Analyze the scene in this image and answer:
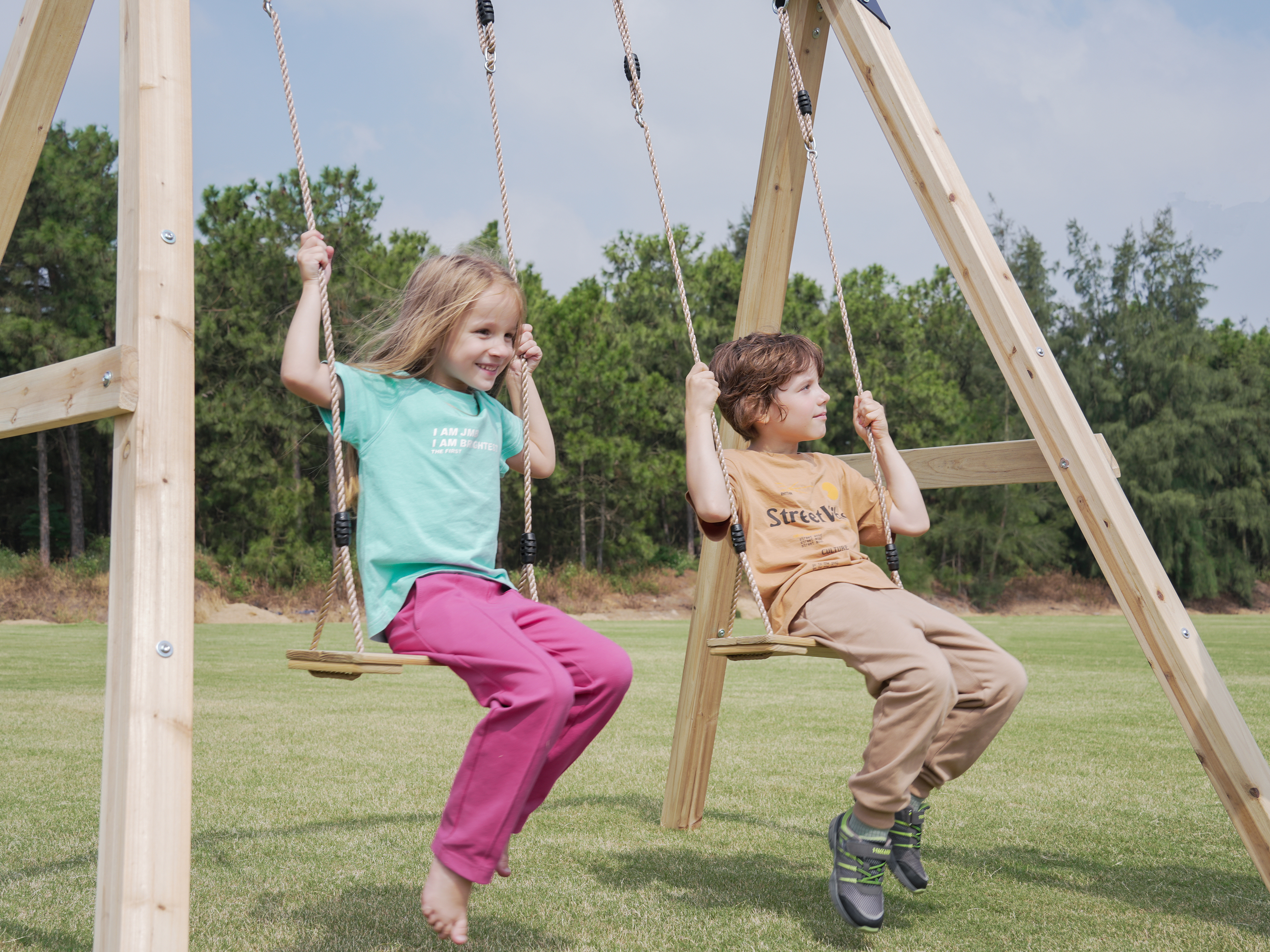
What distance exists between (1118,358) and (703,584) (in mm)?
Result: 42727

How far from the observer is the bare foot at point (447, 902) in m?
2.46

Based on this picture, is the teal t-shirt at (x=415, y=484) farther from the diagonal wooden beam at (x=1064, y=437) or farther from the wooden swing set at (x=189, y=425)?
the diagonal wooden beam at (x=1064, y=437)

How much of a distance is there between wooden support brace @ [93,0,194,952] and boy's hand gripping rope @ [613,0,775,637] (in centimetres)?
146

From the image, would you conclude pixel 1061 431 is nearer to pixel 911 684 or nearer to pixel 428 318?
pixel 911 684

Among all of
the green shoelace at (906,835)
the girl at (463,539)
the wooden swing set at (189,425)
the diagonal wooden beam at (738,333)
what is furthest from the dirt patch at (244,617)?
the green shoelace at (906,835)

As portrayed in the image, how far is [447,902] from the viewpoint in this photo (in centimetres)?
248

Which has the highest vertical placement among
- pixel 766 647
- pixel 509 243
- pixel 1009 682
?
pixel 509 243

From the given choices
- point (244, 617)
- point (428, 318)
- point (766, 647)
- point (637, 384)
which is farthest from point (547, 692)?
point (637, 384)

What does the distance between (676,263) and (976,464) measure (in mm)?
1344

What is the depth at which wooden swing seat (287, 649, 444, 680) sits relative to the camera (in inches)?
91.2

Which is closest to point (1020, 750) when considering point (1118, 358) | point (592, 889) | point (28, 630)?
point (592, 889)

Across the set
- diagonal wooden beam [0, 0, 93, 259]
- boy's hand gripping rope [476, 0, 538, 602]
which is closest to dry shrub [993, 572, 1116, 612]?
boy's hand gripping rope [476, 0, 538, 602]

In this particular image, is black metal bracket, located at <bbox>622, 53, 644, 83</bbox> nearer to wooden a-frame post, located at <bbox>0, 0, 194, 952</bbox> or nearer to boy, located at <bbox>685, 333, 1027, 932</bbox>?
boy, located at <bbox>685, 333, 1027, 932</bbox>

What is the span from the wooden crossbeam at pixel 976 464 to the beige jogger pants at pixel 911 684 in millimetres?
547
